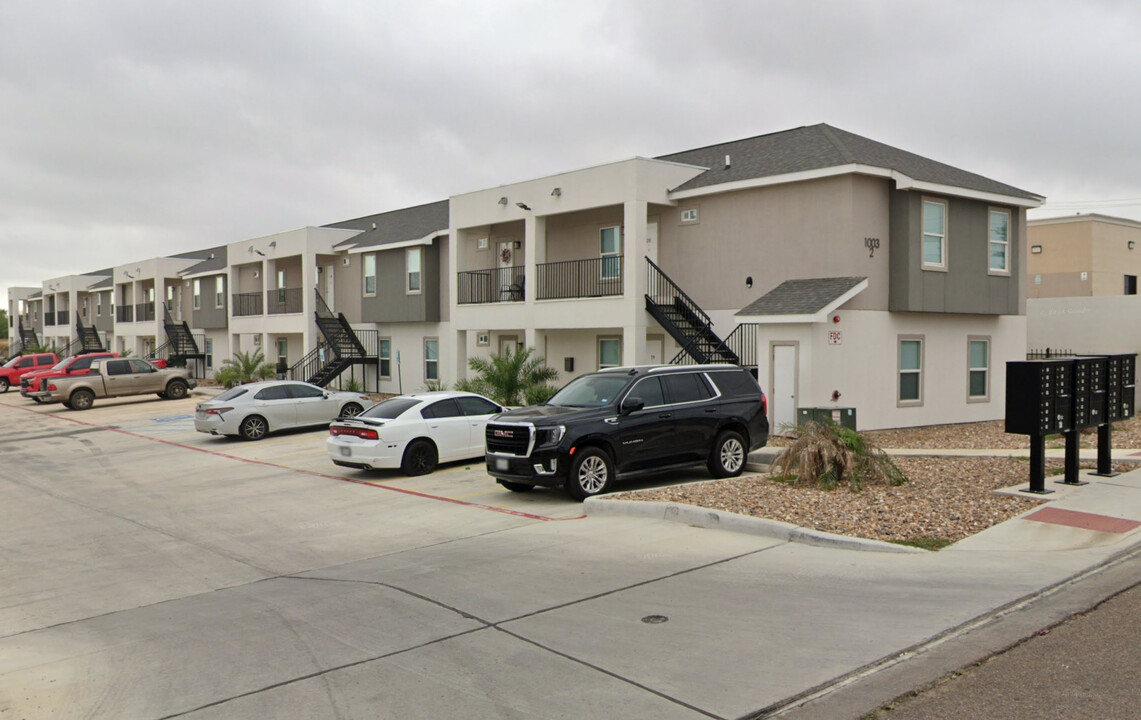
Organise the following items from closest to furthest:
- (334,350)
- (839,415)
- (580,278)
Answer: (839,415) < (580,278) < (334,350)

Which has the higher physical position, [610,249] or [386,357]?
[610,249]

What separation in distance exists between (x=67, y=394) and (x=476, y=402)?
23.3 meters

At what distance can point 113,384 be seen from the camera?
34562 mm

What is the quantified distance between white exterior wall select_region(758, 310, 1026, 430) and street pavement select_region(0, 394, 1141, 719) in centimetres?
755

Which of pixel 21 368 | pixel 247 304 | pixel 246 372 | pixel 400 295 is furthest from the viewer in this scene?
pixel 21 368

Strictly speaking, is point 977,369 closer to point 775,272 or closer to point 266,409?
point 775,272

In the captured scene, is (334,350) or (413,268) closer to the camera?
(413,268)

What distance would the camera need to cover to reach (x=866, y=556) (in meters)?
9.06

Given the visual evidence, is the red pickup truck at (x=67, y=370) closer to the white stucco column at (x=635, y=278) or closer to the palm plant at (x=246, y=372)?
the palm plant at (x=246, y=372)

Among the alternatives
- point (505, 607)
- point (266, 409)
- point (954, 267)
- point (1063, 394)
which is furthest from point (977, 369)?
point (505, 607)

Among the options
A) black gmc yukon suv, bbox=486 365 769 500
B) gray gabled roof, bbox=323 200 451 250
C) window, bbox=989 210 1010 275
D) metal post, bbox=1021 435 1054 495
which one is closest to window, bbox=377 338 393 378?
gray gabled roof, bbox=323 200 451 250

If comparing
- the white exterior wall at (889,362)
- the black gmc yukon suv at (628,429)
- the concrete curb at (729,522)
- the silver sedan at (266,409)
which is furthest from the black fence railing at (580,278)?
the concrete curb at (729,522)

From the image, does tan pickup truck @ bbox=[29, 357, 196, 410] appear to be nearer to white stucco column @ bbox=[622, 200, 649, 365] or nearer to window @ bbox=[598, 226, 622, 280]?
window @ bbox=[598, 226, 622, 280]

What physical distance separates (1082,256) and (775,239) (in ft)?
81.9
